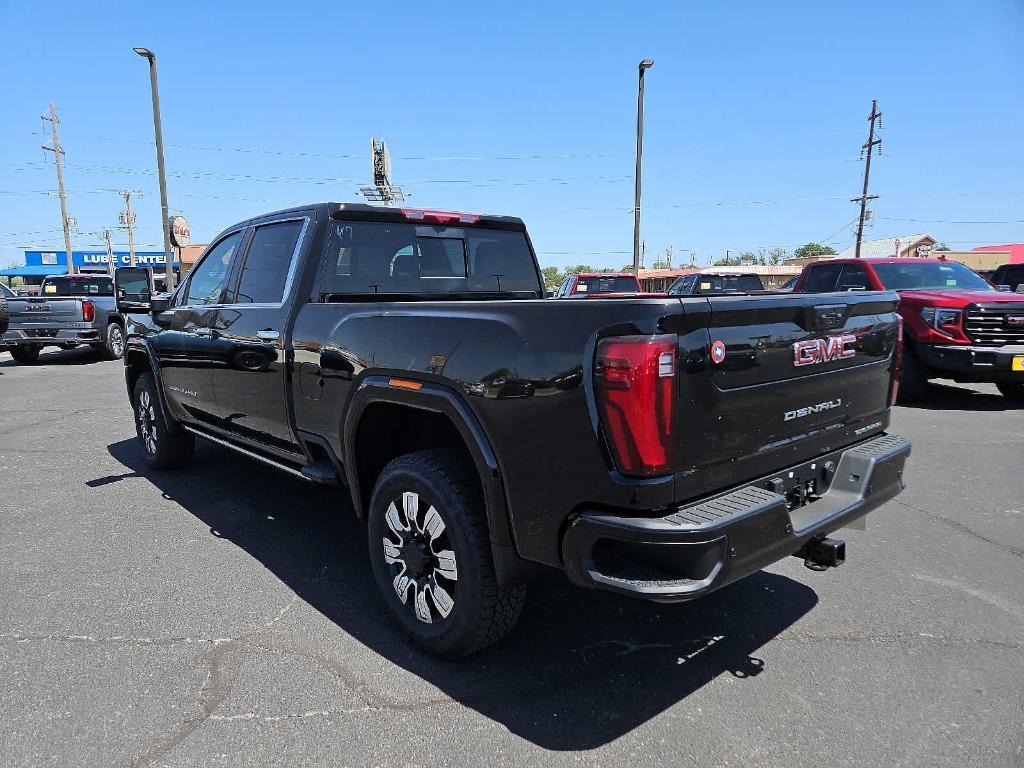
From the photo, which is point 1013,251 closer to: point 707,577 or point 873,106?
point 873,106

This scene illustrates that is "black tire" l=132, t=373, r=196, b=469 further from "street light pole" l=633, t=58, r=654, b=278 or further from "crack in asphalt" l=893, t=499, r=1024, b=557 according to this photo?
"street light pole" l=633, t=58, r=654, b=278

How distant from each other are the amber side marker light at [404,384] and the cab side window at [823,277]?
8768mm

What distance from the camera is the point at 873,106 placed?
5512cm

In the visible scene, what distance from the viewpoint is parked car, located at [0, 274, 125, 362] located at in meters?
14.0

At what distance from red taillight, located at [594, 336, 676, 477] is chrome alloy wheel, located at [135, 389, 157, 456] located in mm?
4806

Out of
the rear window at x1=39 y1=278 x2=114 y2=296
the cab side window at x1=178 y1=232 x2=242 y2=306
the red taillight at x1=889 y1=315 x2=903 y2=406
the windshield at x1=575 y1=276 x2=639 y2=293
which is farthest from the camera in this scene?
the windshield at x1=575 y1=276 x2=639 y2=293

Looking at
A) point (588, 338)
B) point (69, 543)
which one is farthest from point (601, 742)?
point (69, 543)

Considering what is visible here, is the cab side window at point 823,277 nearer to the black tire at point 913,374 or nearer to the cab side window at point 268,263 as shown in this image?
the black tire at point 913,374

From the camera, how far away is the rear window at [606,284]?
16.7 m

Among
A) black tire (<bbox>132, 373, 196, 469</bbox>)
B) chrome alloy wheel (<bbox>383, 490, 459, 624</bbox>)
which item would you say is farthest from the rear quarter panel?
black tire (<bbox>132, 373, 196, 469</bbox>)

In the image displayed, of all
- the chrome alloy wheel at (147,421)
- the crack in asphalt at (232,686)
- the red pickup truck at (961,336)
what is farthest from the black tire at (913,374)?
the chrome alloy wheel at (147,421)

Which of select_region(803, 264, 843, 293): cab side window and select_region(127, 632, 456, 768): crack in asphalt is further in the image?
select_region(803, 264, 843, 293): cab side window

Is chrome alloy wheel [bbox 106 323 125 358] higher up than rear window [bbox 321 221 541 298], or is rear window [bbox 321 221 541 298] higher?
rear window [bbox 321 221 541 298]

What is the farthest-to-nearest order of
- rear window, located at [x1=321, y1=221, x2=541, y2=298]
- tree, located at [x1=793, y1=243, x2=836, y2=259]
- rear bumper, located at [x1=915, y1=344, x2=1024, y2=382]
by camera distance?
1. tree, located at [x1=793, y1=243, x2=836, y2=259]
2. rear bumper, located at [x1=915, y1=344, x2=1024, y2=382]
3. rear window, located at [x1=321, y1=221, x2=541, y2=298]
